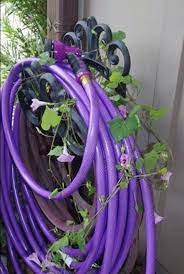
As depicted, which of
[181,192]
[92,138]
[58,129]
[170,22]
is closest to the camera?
[92,138]

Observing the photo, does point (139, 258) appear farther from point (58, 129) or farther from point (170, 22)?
point (170, 22)

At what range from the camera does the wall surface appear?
3.31 feet

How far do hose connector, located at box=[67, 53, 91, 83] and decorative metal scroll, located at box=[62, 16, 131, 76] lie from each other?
0.08 meters

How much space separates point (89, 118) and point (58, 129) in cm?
12

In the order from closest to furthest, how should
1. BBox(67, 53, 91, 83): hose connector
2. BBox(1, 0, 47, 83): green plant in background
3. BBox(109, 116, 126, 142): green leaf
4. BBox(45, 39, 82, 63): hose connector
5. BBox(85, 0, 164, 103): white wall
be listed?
BBox(109, 116, 126, 142): green leaf → BBox(67, 53, 91, 83): hose connector → BBox(45, 39, 82, 63): hose connector → BBox(85, 0, 164, 103): white wall → BBox(1, 0, 47, 83): green plant in background

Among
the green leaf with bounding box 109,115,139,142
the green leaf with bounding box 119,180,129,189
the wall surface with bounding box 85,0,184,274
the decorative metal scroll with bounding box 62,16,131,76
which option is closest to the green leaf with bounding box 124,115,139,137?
the green leaf with bounding box 109,115,139,142

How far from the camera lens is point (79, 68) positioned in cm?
86

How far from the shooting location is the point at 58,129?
2.80ft

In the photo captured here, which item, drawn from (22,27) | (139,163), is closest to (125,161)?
(139,163)

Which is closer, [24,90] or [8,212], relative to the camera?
[24,90]

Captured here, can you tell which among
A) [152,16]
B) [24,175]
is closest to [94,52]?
[152,16]

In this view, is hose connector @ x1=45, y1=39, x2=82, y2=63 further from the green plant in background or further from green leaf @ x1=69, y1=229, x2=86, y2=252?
the green plant in background

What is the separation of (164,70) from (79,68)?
0.34 m

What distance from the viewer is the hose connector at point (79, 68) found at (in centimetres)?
84
